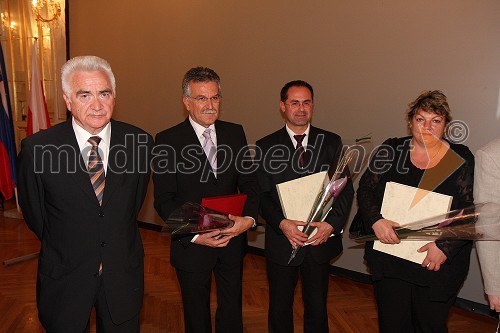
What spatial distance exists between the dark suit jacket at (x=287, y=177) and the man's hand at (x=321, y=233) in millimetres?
45

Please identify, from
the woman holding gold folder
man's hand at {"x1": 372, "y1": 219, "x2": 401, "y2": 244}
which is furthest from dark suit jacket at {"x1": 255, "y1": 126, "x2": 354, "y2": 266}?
man's hand at {"x1": 372, "y1": 219, "x2": 401, "y2": 244}

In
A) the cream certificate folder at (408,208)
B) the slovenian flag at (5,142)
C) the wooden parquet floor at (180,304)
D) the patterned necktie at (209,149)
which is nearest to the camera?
the cream certificate folder at (408,208)

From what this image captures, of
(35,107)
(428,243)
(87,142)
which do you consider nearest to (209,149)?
(87,142)

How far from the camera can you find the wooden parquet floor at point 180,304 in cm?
363

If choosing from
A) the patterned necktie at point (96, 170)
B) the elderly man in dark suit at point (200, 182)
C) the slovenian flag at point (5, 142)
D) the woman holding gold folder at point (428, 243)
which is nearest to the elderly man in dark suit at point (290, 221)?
the elderly man in dark suit at point (200, 182)

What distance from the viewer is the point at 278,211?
2781 mm

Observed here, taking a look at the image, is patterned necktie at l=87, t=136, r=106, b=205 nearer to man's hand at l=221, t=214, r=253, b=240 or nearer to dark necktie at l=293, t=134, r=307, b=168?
man's hand at l=221, t=214, r=253, b=240

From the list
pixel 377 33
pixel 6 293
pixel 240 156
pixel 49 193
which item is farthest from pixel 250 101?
pixel 49 193

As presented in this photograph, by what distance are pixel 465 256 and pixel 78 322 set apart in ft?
6.25

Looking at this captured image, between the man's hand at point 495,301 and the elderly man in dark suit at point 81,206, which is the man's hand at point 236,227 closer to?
the elderly man in dark suit at point 81,206

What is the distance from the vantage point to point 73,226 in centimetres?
195

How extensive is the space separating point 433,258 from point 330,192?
24.1 inches

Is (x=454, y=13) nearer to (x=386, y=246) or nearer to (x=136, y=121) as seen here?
(x=386, y=246)

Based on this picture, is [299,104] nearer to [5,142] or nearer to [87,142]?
[87,142]
